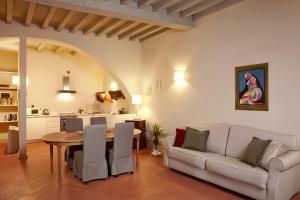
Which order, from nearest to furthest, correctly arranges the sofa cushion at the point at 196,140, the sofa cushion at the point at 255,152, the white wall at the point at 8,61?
1. the sofa cushion at the point at 255,152
2. the sofa cushion at the point at 196,140
3. the white wall at the point at 8,61

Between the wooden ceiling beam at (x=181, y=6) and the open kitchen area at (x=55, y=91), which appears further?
the open kitchen area at (x=55, y=91)

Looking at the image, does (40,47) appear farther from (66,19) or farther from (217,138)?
(217,138)

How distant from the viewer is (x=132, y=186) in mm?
3518

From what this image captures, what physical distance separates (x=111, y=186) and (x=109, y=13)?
273 centimetres

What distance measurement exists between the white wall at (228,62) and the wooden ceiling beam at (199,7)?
35 centimetres

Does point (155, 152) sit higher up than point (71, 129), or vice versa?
point (71, 129)

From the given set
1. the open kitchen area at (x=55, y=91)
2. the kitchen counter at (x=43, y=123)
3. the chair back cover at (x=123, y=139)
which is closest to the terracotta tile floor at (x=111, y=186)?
the chair back cover at (x=123, y=139)

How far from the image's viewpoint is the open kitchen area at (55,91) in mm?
6922

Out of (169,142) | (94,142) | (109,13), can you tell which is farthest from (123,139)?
(109,13)

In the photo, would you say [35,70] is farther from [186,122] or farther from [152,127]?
[186,122]

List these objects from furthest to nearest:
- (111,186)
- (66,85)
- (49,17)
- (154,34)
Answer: (66,85) < (154,34) < (49,17) < (111,186)

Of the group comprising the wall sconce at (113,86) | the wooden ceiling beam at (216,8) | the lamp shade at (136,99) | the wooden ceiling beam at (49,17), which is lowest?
the lamp shade at (136,99)

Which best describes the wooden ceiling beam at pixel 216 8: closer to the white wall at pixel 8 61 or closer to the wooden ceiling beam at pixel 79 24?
the wooden ceiling beam at pixel 79 24

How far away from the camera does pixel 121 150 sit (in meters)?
3.95
